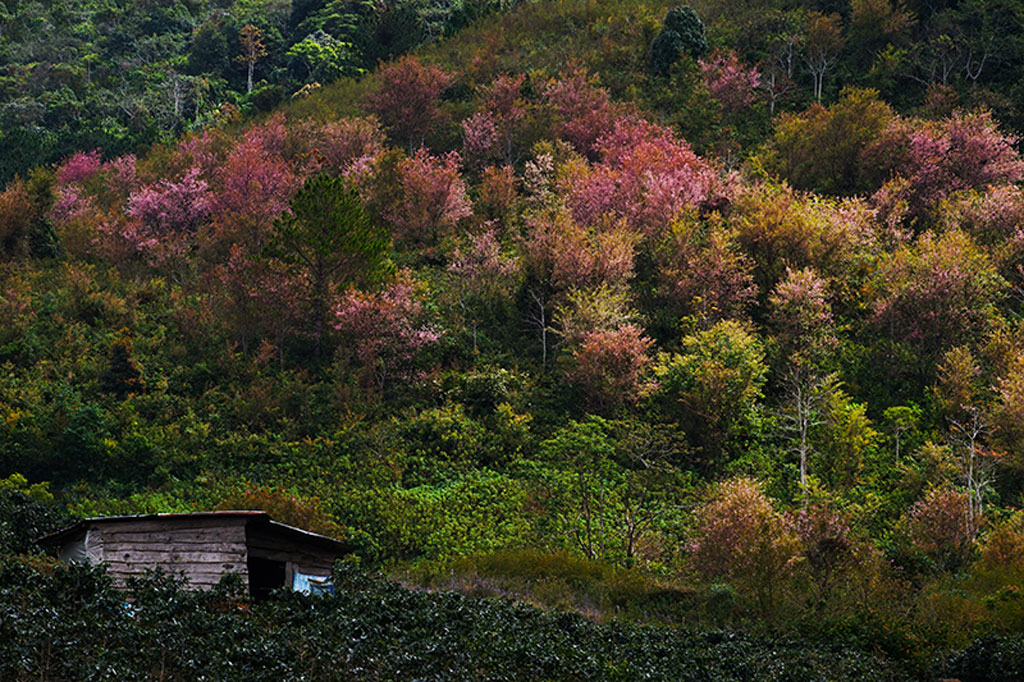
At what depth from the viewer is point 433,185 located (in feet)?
134

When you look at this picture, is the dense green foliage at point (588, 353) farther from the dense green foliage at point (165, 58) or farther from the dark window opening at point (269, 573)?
the dense green foliage at point (165, 58)

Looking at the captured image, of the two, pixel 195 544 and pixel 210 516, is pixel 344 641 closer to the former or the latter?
pixel 210 516

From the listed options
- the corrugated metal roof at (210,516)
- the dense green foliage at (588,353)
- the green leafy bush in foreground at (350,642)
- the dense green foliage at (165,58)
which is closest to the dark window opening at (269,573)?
the corrugated metal roof at (210,516)

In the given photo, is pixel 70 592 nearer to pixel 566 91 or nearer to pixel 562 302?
pixel 562 302

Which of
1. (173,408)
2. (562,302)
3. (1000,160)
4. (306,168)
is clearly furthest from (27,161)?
(1000,160)

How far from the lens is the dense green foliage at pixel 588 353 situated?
2098 cm

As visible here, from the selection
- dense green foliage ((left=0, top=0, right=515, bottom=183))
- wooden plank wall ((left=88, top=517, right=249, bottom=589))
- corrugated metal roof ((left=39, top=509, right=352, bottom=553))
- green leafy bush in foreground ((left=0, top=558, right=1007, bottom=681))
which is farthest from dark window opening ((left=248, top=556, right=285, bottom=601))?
dense green foliage ((left=0, top=0, right=515, bottom=183))

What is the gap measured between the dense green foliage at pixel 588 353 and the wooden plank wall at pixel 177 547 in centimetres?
216

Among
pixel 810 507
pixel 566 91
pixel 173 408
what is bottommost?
pixel 810 507

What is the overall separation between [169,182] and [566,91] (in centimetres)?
2298

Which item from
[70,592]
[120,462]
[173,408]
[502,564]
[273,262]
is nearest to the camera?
[70,592]

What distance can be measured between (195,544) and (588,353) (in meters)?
17.0

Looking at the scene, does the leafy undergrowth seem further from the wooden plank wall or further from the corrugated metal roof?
the corrugated metal roof

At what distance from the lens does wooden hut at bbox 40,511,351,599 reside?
1563cm
